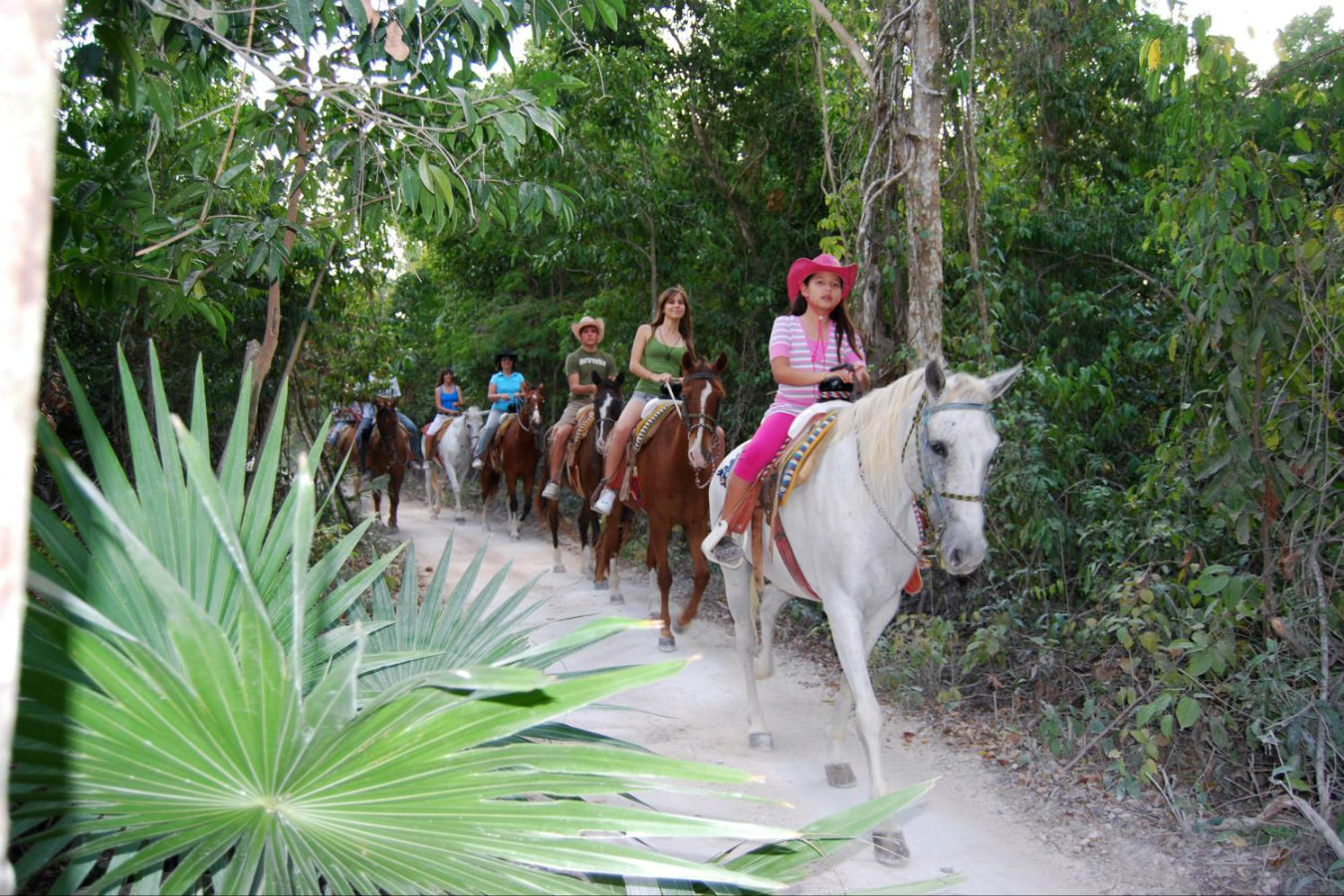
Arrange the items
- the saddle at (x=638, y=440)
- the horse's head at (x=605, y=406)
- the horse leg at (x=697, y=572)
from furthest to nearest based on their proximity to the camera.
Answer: the horse's head at (x=605, y=406), the saddle at (x=638, y=440), the horse leg at (x=697, y=572)

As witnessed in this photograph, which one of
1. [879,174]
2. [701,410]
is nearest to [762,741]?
[701,410]

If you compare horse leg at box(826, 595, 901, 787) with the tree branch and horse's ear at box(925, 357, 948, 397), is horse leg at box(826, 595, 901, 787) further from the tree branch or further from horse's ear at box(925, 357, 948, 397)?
the tree branch

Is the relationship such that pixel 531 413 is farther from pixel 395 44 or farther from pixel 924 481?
pixel 395 44

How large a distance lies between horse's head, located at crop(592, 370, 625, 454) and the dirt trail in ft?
7.62

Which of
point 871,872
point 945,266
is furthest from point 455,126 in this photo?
point 945,266

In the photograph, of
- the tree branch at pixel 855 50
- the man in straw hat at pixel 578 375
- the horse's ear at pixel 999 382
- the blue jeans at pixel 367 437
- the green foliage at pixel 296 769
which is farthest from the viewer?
the blue jeans at pixel 367 437

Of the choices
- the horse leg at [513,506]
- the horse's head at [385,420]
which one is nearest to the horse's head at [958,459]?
the horse leg at [513,506]

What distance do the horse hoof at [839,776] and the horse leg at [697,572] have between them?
269 centimetres

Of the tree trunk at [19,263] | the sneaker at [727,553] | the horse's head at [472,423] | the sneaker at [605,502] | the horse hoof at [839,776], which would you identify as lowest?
the horse hoof at [839,776]

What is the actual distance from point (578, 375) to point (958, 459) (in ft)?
24.7

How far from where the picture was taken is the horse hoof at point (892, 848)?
4.04 metres

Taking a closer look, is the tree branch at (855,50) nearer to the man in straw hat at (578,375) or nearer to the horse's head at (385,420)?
the man in straw hat at (578,375)

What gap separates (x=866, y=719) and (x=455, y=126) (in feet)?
9.69

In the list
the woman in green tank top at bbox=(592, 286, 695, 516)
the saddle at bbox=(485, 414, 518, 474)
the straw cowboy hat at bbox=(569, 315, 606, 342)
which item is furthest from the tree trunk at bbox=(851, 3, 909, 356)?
the saddle at bbox=(485, 414, 518, 474)
